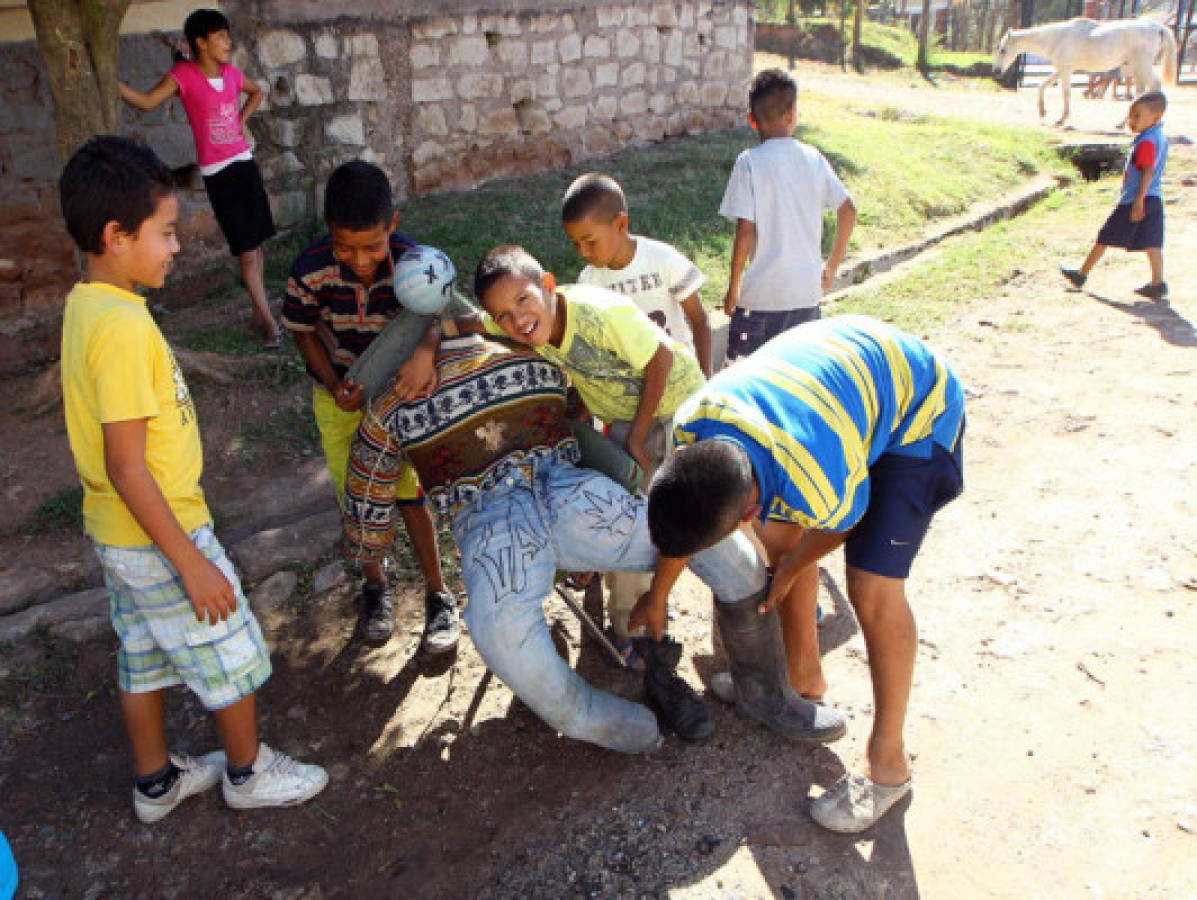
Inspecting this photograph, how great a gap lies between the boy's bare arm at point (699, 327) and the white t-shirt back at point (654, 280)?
38mm

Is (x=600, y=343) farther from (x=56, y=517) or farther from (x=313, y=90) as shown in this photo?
(x=313, y=90)

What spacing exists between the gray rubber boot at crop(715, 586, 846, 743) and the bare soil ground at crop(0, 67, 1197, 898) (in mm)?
75

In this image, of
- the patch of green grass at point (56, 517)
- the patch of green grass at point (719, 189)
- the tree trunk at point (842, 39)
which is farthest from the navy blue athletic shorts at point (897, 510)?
the tree trunk at point (842, 39)

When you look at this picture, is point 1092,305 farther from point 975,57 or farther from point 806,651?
point 975,57

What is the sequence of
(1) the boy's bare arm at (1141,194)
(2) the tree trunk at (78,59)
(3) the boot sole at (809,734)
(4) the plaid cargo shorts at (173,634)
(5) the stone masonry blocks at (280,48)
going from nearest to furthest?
(4) the plaid cargo shorts at (173,634) → (3) the boot sole at (809,734) → (2) the tree trunk at (78,59) → (1) the boy's bare arm at (1141,194) → (5) the stone masonry blocks at (280,48)

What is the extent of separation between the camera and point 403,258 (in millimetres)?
2590

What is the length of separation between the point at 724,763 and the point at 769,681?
253 millimetres

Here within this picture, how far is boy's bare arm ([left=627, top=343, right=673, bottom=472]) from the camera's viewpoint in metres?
2.61

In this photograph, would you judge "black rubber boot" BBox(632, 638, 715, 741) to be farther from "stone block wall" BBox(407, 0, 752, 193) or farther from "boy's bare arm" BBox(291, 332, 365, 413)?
"stone block wall" BBox(407, 0, 752, 193)

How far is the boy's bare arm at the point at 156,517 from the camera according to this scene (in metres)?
1.96

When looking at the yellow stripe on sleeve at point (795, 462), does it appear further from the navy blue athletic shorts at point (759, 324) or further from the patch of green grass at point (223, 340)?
the patch of green grass at point (223, 340)

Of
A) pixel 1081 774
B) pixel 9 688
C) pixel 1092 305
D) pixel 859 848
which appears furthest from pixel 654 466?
pixel 1092 305

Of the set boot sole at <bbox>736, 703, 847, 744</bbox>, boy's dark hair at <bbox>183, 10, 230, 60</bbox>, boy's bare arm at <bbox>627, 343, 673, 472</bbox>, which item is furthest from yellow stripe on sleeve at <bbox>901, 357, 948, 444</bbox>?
boy's dark hair at <bbox>183, 10, 230, 60</bbox>

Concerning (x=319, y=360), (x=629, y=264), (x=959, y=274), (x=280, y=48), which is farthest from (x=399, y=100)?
(x=319, y=360)
